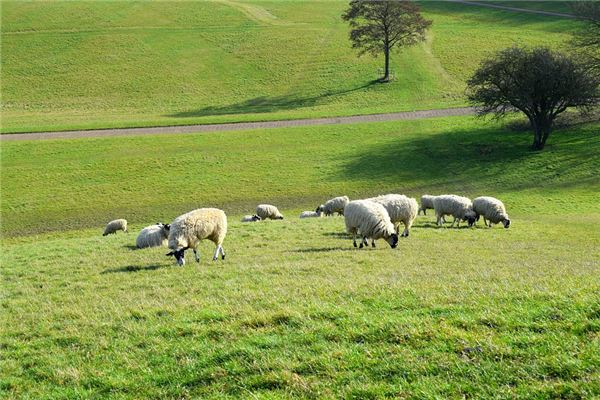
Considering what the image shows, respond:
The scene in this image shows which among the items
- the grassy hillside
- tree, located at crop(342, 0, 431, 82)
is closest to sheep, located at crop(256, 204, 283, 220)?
the grassy hillside

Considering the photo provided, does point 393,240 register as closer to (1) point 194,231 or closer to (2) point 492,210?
(1) point 194,231

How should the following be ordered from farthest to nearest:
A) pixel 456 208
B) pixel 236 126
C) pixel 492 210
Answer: pixel 236 126
pixel 492 210
pixel 456 208

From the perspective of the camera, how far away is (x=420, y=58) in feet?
323

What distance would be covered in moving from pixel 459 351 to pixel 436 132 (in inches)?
2254

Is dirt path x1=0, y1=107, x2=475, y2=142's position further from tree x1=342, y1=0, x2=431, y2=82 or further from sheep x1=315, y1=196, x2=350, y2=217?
sheep x1=315, y1=196, x2=350, y2=217

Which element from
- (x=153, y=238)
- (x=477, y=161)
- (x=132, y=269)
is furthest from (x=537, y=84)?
(x=132, y=269)

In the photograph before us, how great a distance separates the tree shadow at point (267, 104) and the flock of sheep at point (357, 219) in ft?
138

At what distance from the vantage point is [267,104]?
81.9m

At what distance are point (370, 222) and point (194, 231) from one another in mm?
6842

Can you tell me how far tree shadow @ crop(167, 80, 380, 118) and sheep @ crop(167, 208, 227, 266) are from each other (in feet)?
188

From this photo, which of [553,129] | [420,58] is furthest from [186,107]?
[553,129]

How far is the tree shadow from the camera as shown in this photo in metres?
78.1

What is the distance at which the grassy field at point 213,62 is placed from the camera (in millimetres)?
79562

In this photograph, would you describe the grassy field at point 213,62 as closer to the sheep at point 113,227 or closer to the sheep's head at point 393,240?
the sheep at point 113,227
